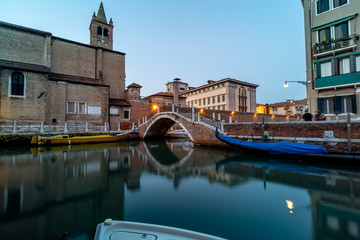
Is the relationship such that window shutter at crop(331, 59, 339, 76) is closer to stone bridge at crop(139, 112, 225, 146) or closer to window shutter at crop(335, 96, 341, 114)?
window shutter at crop(335, 96, 341, 114)

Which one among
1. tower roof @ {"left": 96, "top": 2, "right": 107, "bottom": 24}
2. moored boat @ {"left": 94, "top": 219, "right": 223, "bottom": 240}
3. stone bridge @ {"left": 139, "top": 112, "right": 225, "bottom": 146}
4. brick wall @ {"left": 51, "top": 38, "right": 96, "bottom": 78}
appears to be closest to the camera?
moored boat @ {"left": 94, "top": 219, "right": 223, "bottom": 240}

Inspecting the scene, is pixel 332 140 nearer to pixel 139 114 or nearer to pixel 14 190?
pixel 14 190

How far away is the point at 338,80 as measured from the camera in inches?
389

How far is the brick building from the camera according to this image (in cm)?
1420

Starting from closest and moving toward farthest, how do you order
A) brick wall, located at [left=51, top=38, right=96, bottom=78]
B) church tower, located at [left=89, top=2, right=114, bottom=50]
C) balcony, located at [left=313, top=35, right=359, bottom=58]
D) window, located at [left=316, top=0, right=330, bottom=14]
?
balcony, located at [left=313, top=35, right=359, bottom=58]
window, located at [left=316, top=0, right=330, bottom=14]
brick wall, located at [left=51, top=38, right=96, bottom=78]
church tower, located at [left=89, top=2, right=114, bottom=50]

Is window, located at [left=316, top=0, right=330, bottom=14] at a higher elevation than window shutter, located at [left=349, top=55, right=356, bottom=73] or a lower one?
higher

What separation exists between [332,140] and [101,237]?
8.94 m

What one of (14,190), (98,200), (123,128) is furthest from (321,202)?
(123,128)

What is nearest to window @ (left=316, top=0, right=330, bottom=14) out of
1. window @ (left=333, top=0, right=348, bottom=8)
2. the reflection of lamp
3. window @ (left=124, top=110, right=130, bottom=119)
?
window @ (left=333, top=0, right=348, bottom=8)

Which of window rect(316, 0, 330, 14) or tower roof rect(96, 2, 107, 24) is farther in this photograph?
tower roof rect(96, 2, 107, 24)

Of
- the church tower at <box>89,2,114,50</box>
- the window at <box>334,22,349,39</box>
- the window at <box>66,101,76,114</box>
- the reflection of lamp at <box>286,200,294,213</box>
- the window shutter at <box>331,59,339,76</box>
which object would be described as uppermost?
the church tower at <box>89,2,114,50</box>

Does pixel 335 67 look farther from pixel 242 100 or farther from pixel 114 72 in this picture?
pixel 114 72

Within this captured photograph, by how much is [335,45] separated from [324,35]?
110cm

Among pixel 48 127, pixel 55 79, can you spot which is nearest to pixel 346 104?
pixel 48 127
